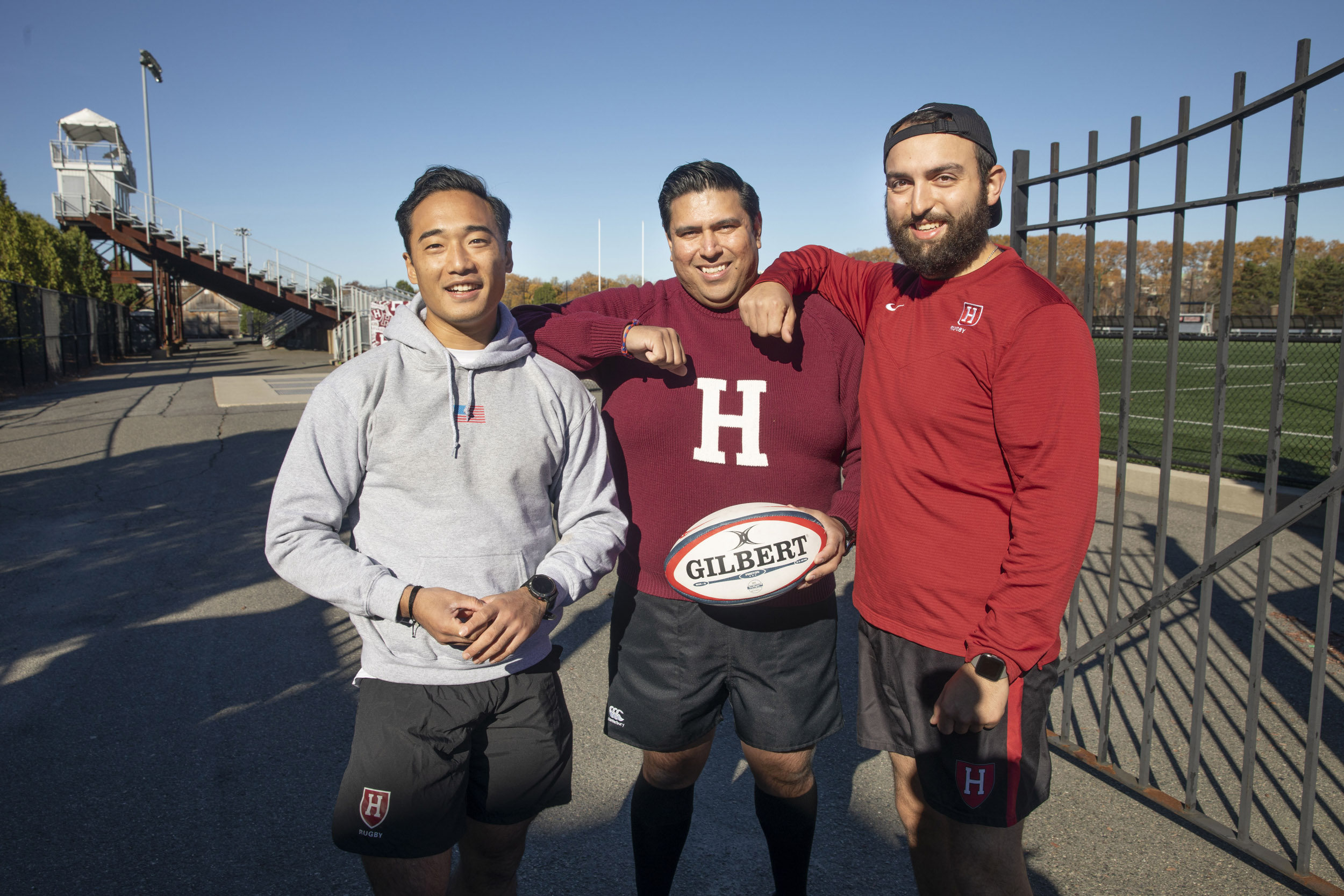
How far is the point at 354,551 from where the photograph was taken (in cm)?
200

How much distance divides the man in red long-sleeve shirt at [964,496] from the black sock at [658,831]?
0.62 m

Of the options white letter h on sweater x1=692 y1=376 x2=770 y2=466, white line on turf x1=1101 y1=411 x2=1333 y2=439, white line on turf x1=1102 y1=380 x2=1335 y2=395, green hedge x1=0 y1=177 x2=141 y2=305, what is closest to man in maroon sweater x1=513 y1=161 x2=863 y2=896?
white letter h on sweater x1=692 y1=376 x2=770 y2=466

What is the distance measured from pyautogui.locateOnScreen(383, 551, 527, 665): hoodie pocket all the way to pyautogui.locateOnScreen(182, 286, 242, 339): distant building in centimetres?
8105

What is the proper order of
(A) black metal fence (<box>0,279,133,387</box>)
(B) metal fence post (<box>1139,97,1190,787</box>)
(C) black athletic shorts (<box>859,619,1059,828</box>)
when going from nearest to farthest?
(C) black athletic shorts (<box>859,619,1059,828</box>) → (B) metal fence post (<box>1139,97,1190,787</box>) → (A) black metal fence (<box>0,279,133,387</box>)

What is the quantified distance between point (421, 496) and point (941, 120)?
1.62m

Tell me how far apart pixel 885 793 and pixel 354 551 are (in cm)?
246

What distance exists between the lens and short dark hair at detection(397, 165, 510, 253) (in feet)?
7.00

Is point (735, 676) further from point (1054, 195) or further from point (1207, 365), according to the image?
point (1207, 365)

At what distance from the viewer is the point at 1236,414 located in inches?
608

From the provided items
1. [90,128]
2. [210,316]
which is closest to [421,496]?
[90,128]

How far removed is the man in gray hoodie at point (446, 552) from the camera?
6.39ft

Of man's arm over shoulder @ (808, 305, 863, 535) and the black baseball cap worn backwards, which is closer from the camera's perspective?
the black baseball cap worn backwards

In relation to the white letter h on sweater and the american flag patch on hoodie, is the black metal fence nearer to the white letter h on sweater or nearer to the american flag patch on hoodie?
the american flag patch on hoodie

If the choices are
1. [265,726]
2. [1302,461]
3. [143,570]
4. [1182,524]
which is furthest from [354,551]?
[1302,461]
